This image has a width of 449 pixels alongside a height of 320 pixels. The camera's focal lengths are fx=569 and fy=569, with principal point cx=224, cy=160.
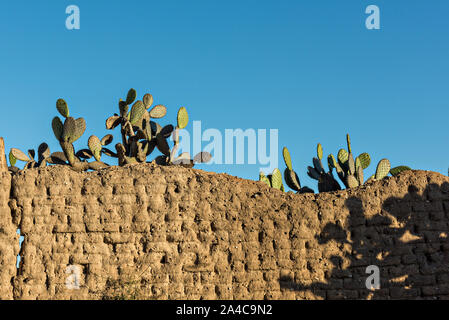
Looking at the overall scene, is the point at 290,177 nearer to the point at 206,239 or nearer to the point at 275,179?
the point at 275,179

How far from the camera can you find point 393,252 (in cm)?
1007

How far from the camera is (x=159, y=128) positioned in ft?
40.3

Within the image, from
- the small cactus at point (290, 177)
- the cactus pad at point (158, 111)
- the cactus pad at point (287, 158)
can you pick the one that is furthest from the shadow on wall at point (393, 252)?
the cactus pad at point (158, 111)

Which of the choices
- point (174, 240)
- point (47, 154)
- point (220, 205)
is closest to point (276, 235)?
point (220, 205)

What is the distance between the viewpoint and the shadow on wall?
9930 mm

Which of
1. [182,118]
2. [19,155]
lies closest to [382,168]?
[182,118]

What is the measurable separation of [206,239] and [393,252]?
332 centimetres

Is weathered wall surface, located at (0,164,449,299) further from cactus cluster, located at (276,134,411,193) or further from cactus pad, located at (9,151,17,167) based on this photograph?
cactus pad, located at (9,151,17,167)

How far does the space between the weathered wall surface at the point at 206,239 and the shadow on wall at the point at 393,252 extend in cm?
2

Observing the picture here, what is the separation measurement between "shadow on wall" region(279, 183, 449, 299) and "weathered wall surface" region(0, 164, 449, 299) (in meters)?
0.02

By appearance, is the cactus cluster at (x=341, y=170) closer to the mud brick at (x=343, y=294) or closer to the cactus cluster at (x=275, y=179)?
the cactus cluster at (x=275, y=179)

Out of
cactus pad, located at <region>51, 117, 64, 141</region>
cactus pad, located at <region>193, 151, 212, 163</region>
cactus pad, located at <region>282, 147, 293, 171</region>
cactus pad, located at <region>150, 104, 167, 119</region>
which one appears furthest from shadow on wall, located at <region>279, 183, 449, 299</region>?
cactus pad, located at <region>51, 117, 64, 141</region>
